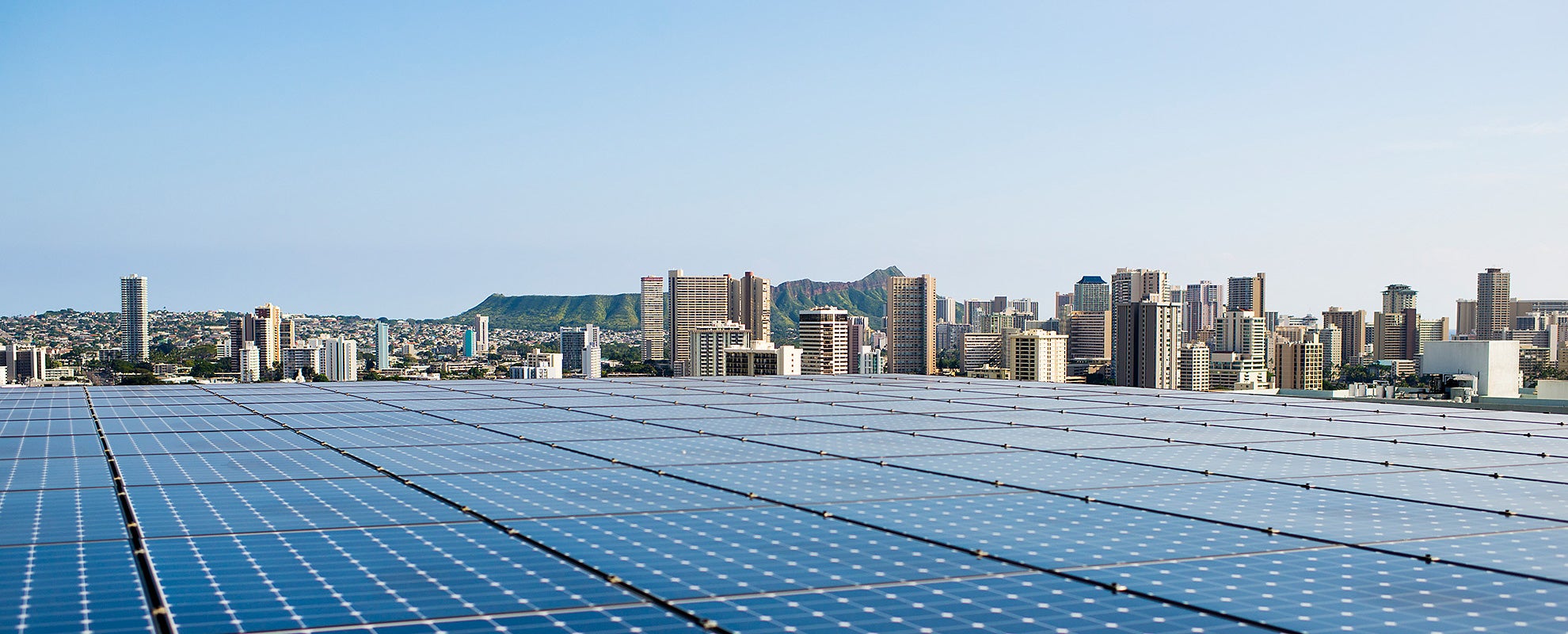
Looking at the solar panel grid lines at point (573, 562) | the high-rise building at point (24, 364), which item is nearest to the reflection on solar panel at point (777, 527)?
the solar panel grid lines at point (573, 562)

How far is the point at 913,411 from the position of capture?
35188mm

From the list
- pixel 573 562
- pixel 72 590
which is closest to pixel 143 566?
pixel 72 590

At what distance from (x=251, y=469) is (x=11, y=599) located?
32.4ft

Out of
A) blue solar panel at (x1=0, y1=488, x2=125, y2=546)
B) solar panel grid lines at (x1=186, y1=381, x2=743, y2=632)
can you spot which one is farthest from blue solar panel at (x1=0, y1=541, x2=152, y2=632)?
solar panel grid lines at (x1=186, y1=381, x2=743, y2=632)

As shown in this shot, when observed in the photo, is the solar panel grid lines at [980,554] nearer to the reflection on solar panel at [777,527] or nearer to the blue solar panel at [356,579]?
the reflection on solar panel at [777,527]

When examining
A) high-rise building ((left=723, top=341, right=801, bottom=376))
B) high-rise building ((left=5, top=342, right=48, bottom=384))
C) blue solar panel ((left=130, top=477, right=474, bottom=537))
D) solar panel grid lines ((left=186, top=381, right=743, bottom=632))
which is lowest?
high-rise building ((left=5, top=342, right=48, bottom=384))

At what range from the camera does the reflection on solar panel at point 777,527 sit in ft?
35.0

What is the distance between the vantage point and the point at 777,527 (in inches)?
586

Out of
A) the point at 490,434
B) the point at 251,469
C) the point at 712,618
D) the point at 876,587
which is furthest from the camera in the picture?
the point at 490,434

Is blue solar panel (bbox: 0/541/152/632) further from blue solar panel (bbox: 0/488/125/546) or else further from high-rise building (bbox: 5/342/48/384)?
high-rise building (bbox: 5/342/48/384)

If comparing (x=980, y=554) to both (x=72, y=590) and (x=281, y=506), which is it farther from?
(x=281, y=506)

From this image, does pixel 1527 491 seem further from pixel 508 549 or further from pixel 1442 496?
pixel 508 549

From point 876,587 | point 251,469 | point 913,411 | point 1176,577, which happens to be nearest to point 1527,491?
point 1176,577

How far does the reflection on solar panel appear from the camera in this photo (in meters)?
10.7
